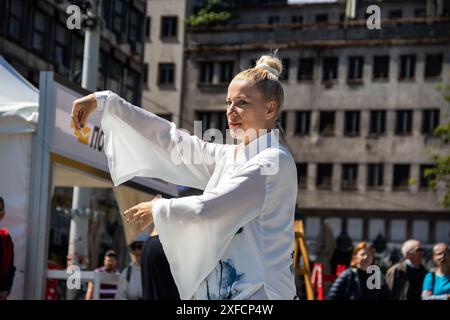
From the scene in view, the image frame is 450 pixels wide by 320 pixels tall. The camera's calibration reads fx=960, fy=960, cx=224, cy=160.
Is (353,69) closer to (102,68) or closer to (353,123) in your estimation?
(353,123)

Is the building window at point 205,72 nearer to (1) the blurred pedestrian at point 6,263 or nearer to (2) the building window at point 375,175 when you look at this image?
(2) the building window at point 375,175

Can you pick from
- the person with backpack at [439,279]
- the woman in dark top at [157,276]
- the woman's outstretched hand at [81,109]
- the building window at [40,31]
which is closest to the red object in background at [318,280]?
the person with backpack at [439,279]

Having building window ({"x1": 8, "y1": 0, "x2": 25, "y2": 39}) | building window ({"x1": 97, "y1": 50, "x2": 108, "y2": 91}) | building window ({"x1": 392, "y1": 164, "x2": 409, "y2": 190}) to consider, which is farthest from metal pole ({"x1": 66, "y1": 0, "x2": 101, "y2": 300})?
building window ({"x1": 392, "y1": 164, "x2": 409, "y2": 190})

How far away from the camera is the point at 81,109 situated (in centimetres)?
383

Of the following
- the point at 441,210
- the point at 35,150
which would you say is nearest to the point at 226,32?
the point at 441,210

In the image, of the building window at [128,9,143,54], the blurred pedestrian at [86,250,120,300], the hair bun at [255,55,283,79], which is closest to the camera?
the hair bun at [255,55,283,79]

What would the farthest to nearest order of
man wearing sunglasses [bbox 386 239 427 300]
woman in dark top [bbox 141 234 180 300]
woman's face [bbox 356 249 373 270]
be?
man wearing sunglasses [bbox 386 239 427 300], woman's face [bbox 356 249 373 270], woman in dark top [bbox 141 234 180 300]

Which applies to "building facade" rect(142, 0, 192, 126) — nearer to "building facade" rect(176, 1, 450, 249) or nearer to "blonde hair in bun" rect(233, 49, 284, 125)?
"building facade" rect(176, 1, 450, 249)

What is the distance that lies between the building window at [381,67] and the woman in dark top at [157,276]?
4682 centimetres

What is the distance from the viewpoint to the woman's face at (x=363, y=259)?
31.5 ft

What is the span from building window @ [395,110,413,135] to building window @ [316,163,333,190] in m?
4.28

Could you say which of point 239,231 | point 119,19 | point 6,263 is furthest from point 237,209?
point 119,19

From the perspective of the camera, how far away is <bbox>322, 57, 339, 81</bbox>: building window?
2117 inches

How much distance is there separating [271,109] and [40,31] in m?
31.0
